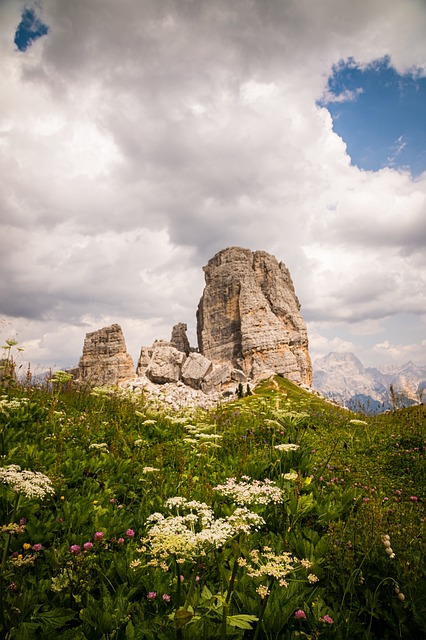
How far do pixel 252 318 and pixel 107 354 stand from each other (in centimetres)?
4342

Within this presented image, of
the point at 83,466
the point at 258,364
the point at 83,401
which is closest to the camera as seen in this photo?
the point at 83,466

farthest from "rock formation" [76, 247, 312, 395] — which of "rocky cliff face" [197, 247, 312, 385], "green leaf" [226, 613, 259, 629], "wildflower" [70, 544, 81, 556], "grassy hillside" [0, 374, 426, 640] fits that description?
"green leaf" [226, 613, 259, 629]

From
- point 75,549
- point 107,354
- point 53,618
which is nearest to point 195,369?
point 107,354

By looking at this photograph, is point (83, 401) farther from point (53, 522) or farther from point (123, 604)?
point (123, 604)

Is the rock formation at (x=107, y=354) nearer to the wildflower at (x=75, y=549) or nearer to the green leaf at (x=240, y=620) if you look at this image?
the wildflower at (x=75, y=549)

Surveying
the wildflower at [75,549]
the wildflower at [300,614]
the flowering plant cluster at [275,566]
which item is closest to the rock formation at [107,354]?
the wildflower at [75,549]

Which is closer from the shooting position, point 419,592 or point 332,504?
point 419,592

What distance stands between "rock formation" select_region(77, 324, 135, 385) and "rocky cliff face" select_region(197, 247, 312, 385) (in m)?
24.8

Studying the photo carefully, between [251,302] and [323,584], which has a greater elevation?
[251,302]

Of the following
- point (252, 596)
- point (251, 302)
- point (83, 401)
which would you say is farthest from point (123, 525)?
point (251, 302)

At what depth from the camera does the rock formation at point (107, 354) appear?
9662cm

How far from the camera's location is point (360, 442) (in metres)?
9.65

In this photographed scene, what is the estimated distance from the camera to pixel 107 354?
9862 centimetres

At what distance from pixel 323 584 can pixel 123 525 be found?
257cm
